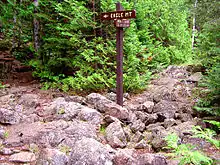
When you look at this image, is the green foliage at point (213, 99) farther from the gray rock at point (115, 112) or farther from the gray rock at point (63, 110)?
the gray rock at point (63, 110)

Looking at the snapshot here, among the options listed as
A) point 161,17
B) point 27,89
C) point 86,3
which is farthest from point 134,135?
point 161,17

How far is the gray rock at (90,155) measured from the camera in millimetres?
3676

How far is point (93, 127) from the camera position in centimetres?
542

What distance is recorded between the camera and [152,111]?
699 cm

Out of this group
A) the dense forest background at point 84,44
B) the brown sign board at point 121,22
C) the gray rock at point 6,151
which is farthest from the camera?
the dense forest background at point 84,44

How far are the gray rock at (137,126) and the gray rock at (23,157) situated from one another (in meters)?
2.63

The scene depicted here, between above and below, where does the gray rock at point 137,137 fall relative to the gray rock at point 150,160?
below

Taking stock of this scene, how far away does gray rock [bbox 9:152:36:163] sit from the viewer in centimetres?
402

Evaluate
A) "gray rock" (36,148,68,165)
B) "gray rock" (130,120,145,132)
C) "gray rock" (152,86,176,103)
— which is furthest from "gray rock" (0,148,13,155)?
"gray rock" (152,86,176,103)

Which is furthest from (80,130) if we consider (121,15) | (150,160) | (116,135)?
(121,15)

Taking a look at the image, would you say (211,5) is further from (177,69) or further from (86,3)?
(86,3)

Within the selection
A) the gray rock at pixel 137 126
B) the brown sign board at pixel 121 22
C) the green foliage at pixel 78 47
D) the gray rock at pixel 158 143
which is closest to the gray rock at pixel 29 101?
the green foliage at pixel 78 47

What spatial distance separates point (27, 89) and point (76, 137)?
415 centimetres

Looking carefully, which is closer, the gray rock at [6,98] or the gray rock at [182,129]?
the gray rock at [182,129]
